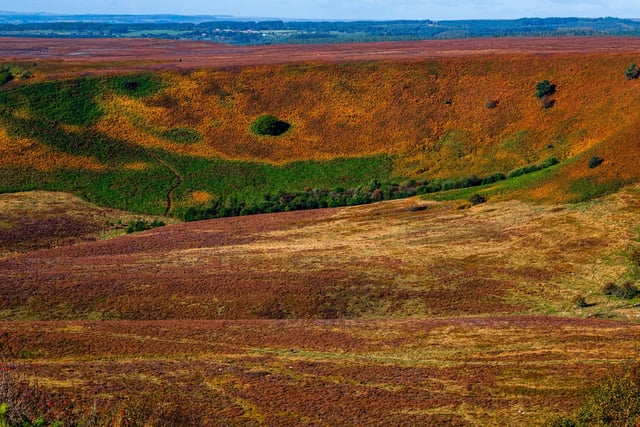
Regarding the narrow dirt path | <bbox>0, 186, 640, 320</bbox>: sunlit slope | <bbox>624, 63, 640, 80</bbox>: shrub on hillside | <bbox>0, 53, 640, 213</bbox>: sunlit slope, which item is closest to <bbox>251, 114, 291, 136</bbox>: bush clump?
<bbox>0, 53, 640, 213</bbox>: sunlit slope

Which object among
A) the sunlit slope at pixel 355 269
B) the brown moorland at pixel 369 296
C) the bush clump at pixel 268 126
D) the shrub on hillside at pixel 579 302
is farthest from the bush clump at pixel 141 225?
the shrub on hillside at pixel 579 302

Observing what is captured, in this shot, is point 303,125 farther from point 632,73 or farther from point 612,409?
point 612,409

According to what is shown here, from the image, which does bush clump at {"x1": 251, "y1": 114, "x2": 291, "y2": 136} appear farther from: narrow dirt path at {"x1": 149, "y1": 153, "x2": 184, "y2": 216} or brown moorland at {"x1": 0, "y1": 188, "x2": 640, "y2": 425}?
brown moorland at {"x1": 0, "y1": 188, "x2": 640, "y2": 425}

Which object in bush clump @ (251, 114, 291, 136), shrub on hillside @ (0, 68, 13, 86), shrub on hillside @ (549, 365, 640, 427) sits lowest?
bush clump @ (251, 114, 291, 136)

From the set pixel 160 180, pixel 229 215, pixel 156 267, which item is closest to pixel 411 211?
pixel 229 215

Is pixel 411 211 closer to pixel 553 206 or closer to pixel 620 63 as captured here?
pixel 553 206

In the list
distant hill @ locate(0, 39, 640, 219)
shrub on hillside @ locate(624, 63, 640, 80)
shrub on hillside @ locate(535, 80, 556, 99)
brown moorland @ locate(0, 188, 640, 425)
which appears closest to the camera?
brown moorland @ locate(0, 188, 640, 425)
